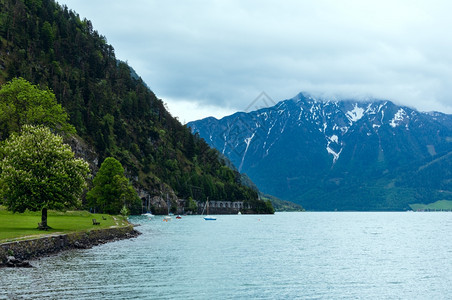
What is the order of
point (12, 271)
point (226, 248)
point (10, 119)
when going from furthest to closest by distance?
point (10, 119) → point (226, 248) → point (12, 271)

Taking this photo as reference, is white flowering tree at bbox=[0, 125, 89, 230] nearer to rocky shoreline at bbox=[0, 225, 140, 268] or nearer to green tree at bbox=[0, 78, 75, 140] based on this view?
rocky shoreline at bbox=[0, 225, 140, 268]

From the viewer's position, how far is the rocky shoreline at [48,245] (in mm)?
44312

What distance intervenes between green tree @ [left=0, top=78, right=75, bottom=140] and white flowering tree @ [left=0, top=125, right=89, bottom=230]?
31.4 m

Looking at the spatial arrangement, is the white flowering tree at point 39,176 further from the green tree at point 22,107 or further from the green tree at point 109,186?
the green tree at point 109,186

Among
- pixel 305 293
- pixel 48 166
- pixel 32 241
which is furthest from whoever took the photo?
pixel 48 166

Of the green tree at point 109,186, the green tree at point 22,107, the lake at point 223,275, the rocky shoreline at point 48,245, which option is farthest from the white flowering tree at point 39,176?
the green tree at point 109,186

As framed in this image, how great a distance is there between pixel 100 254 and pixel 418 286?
37.6 m

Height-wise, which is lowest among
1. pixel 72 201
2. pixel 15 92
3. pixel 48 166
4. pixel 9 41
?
pixel 72 201

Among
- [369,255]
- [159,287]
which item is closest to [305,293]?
[159,287]

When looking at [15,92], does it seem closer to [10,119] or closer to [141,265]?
[10,119]

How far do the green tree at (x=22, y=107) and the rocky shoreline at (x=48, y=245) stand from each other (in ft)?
114

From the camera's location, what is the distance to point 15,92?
3981 inches

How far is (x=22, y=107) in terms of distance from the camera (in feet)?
333

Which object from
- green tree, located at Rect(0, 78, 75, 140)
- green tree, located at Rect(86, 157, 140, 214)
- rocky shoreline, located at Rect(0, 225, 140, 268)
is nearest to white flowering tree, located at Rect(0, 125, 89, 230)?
rocky shoreline, located at Rect(0, 225, 140, 268)
